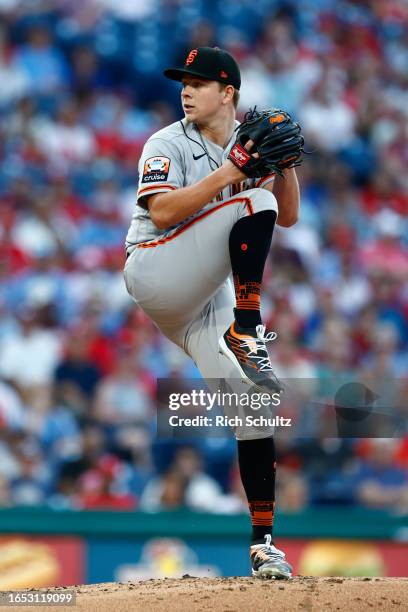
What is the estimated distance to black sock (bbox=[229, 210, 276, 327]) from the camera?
4.05 metres

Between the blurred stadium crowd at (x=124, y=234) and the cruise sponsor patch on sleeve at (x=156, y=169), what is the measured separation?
2.36 metres

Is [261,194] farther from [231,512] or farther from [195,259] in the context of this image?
[231,512]

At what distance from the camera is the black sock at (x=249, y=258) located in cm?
405

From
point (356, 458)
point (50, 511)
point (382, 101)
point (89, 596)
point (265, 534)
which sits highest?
point (382, 101)

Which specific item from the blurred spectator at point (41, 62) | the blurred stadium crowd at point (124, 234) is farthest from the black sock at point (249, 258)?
the blurred spectator at point (41, 62)

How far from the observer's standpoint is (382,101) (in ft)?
36.3

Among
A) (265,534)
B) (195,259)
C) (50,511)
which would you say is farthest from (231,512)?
(195,259)

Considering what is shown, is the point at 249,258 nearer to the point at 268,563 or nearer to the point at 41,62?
the point at 268,563

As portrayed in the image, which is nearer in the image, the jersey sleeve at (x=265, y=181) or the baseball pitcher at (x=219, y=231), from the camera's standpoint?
the baseball pitcher at (x=219, y=231)

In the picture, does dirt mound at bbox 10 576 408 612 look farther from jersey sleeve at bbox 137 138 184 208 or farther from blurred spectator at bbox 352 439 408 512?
blurred spectator at bbox 352 439 408 512

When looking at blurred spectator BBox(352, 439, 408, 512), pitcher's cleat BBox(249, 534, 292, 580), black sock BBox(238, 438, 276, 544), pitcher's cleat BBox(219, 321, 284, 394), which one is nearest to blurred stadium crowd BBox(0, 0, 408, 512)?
blurred spectator BBox(352, 439, 408, 512)

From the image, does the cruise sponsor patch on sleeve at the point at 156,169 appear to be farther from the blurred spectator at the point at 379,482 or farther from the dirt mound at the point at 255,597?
the blurred spectator at the point at 379,482

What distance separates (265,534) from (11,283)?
4482mm

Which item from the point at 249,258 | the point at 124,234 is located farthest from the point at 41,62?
the point at 249,258
